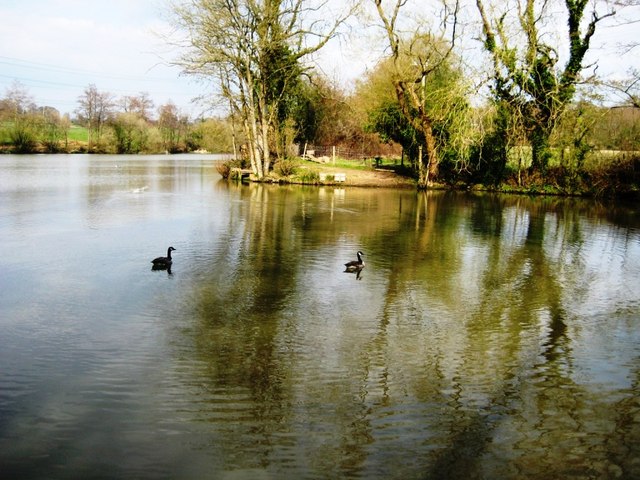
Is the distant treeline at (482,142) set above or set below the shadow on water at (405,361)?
above

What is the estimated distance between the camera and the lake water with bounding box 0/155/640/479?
5227 mm

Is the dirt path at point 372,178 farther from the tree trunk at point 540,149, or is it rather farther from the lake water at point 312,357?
the lake water at point 312,357

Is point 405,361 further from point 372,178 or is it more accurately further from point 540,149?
point 372,178

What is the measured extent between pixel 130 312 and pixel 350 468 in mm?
5489

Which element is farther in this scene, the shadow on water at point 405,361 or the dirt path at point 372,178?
the dirt path at point 372,178

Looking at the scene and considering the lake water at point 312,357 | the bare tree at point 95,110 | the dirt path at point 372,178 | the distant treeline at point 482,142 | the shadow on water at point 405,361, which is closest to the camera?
the lake water at point 312,357

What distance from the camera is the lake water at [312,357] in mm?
5227

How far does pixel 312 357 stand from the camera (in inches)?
297

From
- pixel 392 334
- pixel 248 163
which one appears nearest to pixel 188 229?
pixel 392 334

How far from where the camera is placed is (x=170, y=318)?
8.95 m

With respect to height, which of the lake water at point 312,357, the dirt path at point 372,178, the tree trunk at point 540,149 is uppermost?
the tree trunk at point 540,149

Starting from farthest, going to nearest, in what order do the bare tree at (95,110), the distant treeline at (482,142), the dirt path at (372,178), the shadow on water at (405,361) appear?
the bare tree at (95,110)
the dirt path at (372,178)
the distant treeline at (482,142)
the shadow on water at (405,361)

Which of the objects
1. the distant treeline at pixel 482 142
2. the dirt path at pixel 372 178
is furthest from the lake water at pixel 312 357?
the dirt path at pixel 372 178

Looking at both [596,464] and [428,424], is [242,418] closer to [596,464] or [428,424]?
[428,424]
